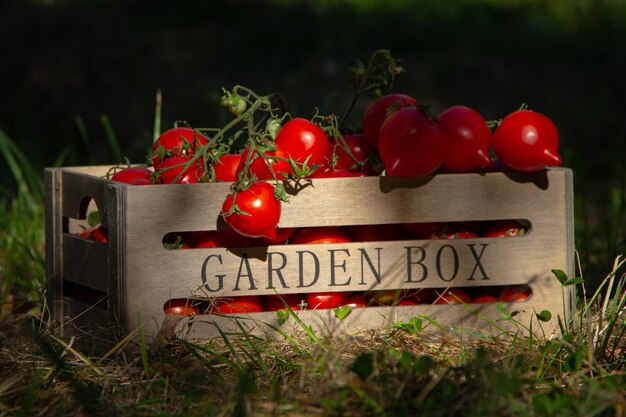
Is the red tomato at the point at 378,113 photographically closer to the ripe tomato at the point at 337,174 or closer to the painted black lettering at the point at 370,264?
the ripe tomato at the point at 337,174

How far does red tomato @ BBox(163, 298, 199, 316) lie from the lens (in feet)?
7.07

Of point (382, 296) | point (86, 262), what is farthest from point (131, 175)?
point (382, 296)

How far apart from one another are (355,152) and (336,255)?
0.32m

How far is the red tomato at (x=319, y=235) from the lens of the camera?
2.20 m

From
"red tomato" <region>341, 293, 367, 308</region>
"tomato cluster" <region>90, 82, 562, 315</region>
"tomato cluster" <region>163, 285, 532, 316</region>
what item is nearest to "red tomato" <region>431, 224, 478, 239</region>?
"tomato cluster" <region>90, 82, 562, 315</region>

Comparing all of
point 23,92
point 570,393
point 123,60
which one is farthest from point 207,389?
point 123,60

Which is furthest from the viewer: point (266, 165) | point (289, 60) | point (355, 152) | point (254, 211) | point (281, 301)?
point (289, 60)

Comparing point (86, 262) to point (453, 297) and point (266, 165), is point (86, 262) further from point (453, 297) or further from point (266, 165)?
point (453, 297)

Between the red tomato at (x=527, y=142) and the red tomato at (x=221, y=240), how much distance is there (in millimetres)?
686

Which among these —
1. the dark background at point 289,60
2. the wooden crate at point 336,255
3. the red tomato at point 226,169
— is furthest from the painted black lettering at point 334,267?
the dark background at point 289,60

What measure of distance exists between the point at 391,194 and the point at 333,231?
18 centimetres

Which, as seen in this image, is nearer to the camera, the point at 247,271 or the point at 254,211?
the point at 254,211

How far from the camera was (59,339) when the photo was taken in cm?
203

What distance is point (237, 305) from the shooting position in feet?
7.18
